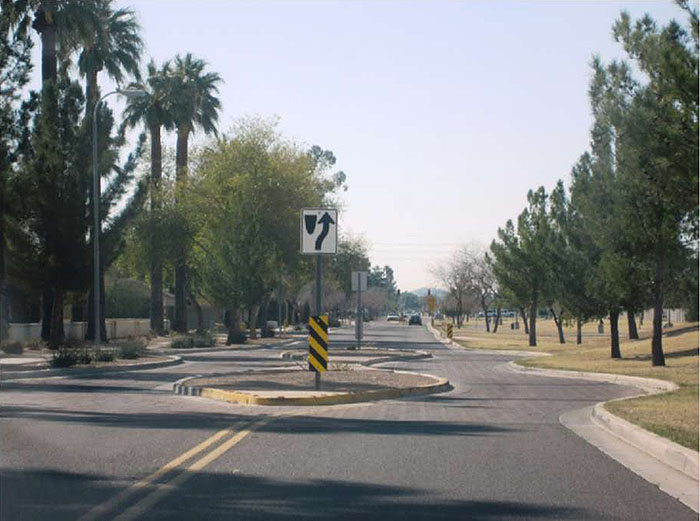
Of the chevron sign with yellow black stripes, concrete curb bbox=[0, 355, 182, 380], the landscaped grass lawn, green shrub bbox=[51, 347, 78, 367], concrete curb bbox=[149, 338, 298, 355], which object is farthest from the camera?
concrete curb bbox=[149, 338, 298, 355]

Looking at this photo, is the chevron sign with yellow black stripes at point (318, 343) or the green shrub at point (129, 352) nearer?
the chevron sign with yellow black stripes at point (318, 343)

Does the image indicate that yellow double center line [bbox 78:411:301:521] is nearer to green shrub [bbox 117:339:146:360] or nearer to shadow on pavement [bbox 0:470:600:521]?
shadow on pavement [bbox 0:470:600:521]

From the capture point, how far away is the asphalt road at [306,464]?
890cm

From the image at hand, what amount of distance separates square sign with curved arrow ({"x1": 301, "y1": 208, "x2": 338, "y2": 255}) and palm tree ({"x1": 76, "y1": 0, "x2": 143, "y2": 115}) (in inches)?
899

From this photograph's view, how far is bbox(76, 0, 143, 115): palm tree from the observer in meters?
40.7

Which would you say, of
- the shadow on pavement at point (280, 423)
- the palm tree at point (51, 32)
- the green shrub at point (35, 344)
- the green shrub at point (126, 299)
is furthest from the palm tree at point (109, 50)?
the shadow on pavement at point (280, 423)

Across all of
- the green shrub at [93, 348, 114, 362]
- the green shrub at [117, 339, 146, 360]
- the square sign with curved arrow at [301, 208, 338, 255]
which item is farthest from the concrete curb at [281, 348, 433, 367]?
the square sign with curved arrow at [301, 208, 338, 255]

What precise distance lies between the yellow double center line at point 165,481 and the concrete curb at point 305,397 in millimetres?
4074

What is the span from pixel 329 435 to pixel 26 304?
3973 centimetres

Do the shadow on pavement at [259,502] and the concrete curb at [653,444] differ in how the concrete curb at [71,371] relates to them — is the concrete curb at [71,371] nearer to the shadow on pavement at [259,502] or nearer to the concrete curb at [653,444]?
the concrete curb at [653,444]

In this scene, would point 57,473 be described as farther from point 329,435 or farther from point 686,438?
point 686,438

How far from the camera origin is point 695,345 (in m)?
36.5

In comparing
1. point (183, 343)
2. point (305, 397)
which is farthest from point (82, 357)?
point (183, 343)

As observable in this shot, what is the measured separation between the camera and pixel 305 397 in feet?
62.4
